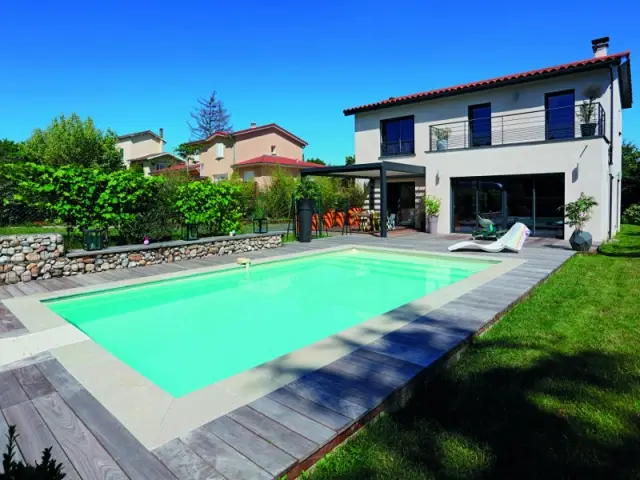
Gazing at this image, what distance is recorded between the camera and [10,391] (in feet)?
11.1

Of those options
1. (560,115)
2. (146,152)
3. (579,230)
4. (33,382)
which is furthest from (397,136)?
(146,152)

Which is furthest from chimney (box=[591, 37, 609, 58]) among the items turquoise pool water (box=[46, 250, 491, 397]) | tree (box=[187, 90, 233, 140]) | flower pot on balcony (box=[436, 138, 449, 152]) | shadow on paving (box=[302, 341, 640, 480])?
tree (box=[187, 90, 233, 140])

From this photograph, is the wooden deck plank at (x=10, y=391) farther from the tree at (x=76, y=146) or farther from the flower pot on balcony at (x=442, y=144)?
the tree at (x=76, y=146)

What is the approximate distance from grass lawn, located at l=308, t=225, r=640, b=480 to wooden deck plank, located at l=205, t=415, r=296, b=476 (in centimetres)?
21

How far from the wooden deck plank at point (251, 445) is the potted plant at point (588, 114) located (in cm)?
1495

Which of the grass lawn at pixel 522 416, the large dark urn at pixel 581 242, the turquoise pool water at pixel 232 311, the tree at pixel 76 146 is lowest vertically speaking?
the turquoise pool water at pixel 232 311

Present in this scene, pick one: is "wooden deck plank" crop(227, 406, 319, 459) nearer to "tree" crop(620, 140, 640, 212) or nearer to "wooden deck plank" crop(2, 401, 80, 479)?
"wooden deck plank" crop(2, 401, 80, 479)

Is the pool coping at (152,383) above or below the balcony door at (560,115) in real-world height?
below

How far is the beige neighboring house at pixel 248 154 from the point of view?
31797 mm

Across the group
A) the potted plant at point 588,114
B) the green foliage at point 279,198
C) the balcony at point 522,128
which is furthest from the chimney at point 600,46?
the green foliage at point 279,198

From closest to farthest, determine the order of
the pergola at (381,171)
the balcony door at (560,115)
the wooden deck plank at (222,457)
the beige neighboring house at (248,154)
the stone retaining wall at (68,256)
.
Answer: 1. the wooden deck plank at (222,457)
2. the stone retaining wall at (68,256)
3. the balcony door at (560,115)
4. the pergola at (381,171)
5. the beige neighboring house at (248,154)

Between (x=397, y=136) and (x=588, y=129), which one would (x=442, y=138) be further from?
(x=588, y=129)

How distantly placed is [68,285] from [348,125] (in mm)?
15698

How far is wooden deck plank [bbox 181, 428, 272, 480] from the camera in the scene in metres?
2.25
